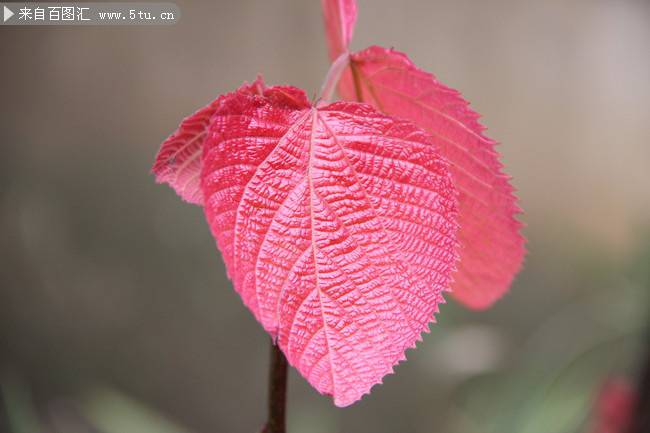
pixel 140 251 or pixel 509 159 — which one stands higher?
pixel 509 159

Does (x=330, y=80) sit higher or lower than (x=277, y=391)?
higher

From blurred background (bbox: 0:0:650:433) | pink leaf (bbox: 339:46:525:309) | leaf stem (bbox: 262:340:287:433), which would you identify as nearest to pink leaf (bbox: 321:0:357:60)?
pink leaf (bbox: 339:46:525:309)

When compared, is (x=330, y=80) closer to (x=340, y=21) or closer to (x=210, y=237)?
(x=340, y=21)

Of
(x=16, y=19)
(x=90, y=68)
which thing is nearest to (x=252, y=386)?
(x=90, y=68)

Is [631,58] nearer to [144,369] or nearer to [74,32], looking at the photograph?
[74,32]

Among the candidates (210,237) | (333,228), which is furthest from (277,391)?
(210,237)

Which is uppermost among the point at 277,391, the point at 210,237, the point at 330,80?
the point at 330,80

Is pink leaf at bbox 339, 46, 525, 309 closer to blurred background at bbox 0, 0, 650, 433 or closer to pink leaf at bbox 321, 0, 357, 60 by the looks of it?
pink leaf at bbox 321, 0, 357, 60
